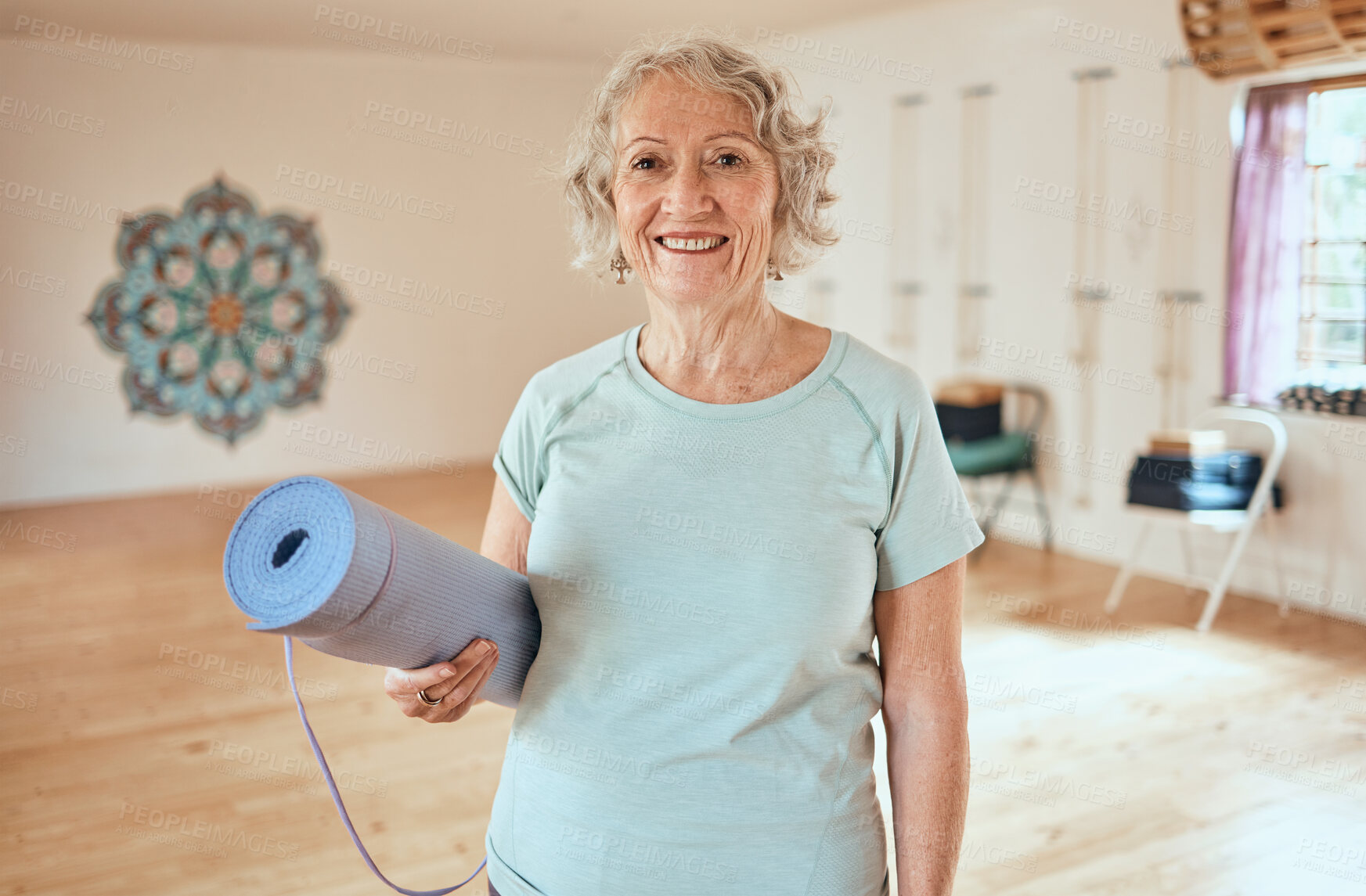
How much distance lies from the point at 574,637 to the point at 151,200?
7856 millimetres

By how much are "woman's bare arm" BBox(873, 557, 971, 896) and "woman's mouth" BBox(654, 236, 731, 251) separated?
0.40 metres

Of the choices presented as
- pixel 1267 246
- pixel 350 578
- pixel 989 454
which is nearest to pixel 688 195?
pixel 350 578

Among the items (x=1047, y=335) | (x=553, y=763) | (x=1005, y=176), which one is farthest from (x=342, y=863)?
(x=1005, y=176)

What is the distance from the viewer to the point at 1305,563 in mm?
5172

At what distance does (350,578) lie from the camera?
94cm

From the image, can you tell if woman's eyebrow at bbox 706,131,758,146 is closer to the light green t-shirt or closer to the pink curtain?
the light green t-shirt

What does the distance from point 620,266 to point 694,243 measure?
0.67 ft

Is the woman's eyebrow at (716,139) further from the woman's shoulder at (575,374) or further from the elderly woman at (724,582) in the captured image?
the woman's shoulder at (575,374)

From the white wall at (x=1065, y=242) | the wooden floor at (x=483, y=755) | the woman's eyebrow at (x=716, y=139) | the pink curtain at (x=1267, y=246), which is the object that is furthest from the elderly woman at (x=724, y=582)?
the pink curtain at (x=1267, y=246)

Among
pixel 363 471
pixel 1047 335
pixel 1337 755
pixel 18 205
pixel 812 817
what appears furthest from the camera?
pixel 363 471

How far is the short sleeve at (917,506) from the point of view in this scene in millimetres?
1116

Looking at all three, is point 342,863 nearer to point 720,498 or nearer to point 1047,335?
point 720,498

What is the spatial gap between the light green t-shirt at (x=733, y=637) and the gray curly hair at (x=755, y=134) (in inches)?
7.6

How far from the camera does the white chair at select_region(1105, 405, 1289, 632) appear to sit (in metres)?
4.89
